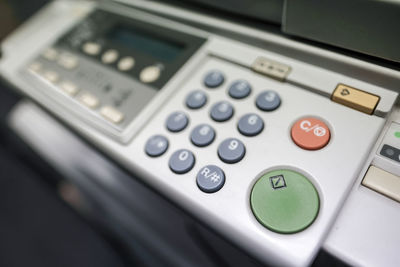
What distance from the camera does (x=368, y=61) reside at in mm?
335

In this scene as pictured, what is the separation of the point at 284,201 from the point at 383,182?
0.28 feet

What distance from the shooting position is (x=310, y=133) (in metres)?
0.32

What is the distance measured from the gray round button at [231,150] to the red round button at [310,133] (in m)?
0.05

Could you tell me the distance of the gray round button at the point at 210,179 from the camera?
1.01 ft

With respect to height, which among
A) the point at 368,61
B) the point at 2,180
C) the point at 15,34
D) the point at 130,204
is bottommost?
the point at 2,180

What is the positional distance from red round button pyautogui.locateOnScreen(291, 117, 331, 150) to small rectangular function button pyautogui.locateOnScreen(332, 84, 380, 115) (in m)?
0.03

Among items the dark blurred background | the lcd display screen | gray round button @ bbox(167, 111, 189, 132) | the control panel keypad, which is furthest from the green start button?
the dark blurred background

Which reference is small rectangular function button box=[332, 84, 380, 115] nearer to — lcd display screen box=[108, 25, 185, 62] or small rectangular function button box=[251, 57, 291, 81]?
small rectangular function button box=[251, 57, 291, 81]

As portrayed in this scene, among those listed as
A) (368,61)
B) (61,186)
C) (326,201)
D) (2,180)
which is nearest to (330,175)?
(326,201)

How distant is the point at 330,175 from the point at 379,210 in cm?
5

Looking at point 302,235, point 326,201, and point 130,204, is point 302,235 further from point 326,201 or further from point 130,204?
point 130,204

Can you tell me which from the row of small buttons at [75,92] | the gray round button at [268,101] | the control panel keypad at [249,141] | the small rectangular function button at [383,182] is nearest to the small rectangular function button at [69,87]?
the row of small buttons at [75,92]

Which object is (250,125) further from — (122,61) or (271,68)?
(122,61)

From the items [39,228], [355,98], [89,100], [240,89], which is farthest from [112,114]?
[39,228]
